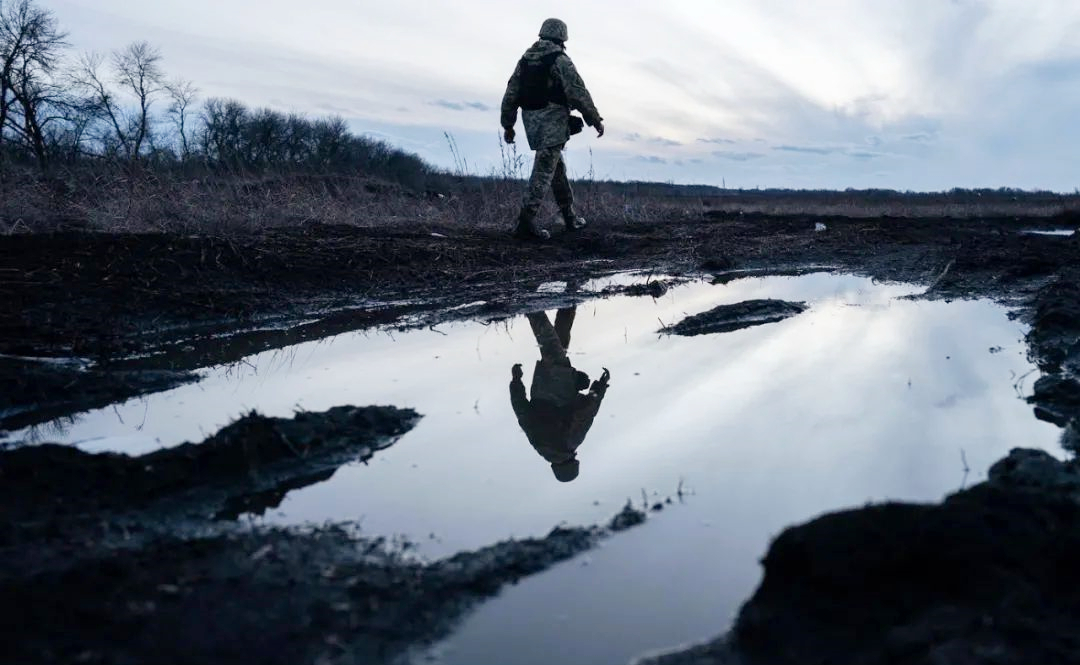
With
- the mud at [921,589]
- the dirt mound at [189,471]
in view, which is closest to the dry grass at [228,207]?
the dirt mound at [189,471]

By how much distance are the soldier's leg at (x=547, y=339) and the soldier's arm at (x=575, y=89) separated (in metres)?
4.41

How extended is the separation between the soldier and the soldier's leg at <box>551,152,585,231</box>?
13 centimetres

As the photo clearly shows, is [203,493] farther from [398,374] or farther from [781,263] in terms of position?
[781,263]

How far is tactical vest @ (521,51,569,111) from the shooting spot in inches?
360

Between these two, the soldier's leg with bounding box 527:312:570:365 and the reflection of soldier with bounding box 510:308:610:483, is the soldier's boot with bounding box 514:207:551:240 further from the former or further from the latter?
the reflection of soldier with bounding box 510:308:610:483

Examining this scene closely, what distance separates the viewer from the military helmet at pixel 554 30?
9172mm

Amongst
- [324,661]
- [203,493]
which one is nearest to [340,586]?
[324,661]

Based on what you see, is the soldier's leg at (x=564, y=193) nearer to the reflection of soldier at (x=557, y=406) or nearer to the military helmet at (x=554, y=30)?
the military helmet at (x=554, y=30)

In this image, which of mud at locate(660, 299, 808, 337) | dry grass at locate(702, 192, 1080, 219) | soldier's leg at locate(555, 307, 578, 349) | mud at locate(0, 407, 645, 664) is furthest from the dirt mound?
dry grass at locate(702, 192, 1080, 219)

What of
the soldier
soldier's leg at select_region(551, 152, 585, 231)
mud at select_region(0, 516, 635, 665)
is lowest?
mud at select_region(0, 516, 635, 665)

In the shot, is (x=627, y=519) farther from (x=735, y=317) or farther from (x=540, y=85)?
(x=540, y=85)

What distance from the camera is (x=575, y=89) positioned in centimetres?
915

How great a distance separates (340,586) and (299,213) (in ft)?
27.9

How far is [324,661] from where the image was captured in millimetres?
1527
